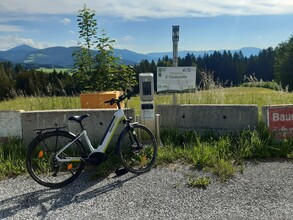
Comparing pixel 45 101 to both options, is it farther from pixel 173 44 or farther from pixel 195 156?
pixel 195 156

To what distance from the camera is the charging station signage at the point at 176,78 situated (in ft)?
19.1

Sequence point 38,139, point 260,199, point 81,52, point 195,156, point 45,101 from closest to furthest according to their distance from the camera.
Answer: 1. point 260,199
2. point 38,139
3. point 195,156
4. point 81,52
5. point 45,101

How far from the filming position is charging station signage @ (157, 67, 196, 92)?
5809 mm

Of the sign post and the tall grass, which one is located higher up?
the sign post

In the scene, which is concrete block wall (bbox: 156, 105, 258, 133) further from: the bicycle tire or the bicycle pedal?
the bicycle pedal

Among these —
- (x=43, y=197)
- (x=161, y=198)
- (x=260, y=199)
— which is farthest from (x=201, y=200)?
(x=43, y=197)

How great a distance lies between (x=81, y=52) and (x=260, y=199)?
621 centimetres

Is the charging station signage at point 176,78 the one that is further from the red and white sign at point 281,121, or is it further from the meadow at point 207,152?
the red and white sign at point 281,121

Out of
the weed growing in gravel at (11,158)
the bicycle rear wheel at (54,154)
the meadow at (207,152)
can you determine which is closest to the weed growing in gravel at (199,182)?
the meadow at (207,152)

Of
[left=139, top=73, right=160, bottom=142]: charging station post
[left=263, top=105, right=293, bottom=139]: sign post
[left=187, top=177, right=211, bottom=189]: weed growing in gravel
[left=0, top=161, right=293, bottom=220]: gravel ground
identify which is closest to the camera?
[left=0, top=161, right=293, bottom=220]: gravel ground

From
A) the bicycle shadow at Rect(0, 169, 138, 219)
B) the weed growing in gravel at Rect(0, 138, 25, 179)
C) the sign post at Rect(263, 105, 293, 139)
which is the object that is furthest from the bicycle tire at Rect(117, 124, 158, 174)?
the sign post at Rect(263, 105, 293, 139)

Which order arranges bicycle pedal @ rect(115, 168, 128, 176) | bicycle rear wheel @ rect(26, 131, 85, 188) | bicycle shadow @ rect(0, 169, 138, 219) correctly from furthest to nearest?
bicycle pedal @ rect(115, 168, 128, 176)
bicycle rear wheel @ rect(26, 131, 85, 188)
bicycle shadow @ rect(0, 169, 138, 219)

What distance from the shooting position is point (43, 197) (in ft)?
12.4

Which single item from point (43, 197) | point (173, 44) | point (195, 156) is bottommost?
point (43, 197)
